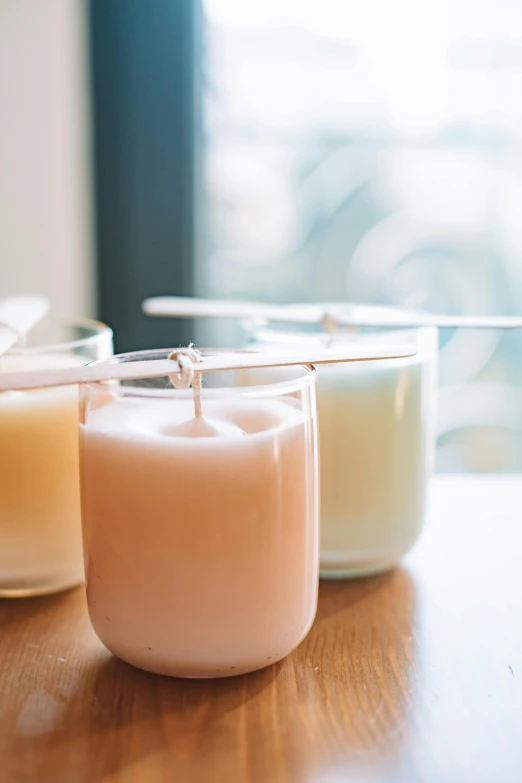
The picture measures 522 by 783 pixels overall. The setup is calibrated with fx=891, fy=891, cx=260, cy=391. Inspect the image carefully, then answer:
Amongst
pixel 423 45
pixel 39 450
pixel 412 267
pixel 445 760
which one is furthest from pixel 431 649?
pixel 423 45

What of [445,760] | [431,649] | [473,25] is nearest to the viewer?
[445,760]

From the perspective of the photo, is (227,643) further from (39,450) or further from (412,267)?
(412,267)

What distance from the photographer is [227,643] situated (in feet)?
1.55

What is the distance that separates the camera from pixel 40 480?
22.5 inches

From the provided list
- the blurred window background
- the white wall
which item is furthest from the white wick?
the blurred window background

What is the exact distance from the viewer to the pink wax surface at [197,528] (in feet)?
1.48

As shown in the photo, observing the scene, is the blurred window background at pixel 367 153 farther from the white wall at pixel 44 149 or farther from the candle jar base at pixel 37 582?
the candle jar base at pixel 37 582

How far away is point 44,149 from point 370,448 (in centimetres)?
50

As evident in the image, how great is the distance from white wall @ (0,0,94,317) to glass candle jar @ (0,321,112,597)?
0.97 feet

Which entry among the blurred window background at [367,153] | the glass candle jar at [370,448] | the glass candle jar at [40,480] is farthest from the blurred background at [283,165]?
the glass candle jar at [370,448]

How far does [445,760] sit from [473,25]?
0.88 metres

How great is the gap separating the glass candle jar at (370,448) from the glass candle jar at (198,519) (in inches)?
3.7

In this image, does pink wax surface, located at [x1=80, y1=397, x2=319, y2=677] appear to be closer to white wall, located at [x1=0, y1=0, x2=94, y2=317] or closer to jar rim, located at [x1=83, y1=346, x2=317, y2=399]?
jar rim, located at [x1=83, y1=346, x2=317, y2=399]

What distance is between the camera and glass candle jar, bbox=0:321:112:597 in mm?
562
